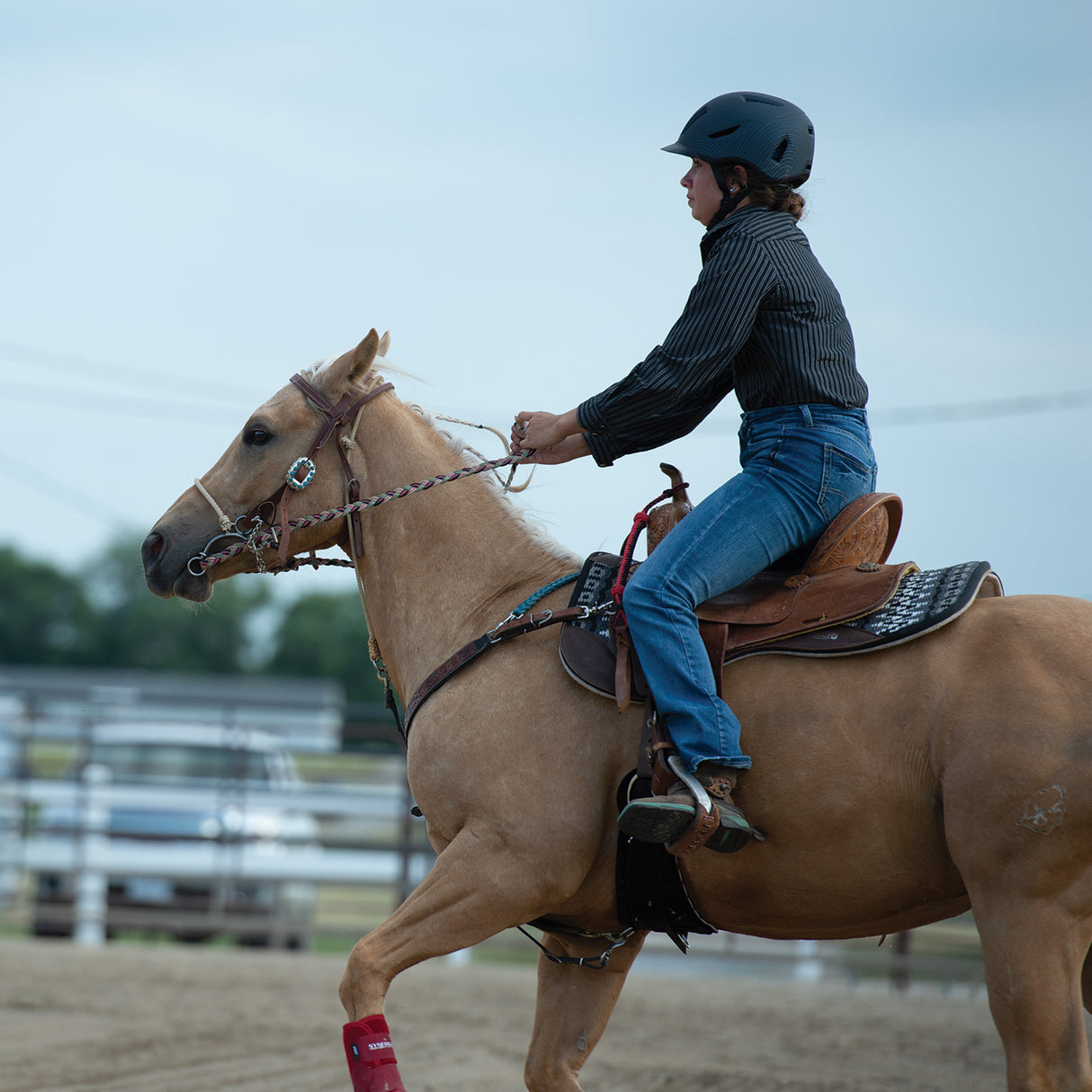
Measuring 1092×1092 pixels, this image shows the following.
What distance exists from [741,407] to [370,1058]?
206 cm

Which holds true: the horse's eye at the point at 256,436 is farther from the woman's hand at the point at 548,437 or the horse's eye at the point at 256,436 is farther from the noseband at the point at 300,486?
the woman's hand at the point at 548,437

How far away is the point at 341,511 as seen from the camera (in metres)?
3.93

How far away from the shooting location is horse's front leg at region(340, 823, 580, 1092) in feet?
10.8

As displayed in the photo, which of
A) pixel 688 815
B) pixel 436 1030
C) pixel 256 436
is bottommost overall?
pixel 436 1030

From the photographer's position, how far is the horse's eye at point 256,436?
3986mm

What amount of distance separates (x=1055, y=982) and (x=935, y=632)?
34.1 inches

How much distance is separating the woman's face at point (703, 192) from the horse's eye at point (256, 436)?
1517 millimetres

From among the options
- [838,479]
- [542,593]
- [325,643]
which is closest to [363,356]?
[542,593]

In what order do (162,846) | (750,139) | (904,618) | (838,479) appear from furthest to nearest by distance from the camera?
(162,846) < (750,139) < (838,479) < (904,618)

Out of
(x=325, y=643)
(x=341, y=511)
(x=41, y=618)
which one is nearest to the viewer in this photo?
(x=341, y=511)

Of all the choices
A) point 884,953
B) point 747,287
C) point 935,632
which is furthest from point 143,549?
point 884,953

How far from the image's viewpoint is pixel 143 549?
402 centimetres

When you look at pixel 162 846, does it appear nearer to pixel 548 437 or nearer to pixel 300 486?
pixel 300 486

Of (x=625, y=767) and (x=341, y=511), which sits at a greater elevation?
(x=341, y=511)
